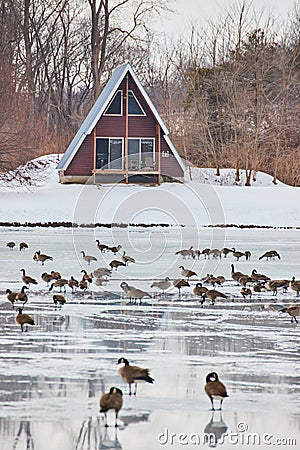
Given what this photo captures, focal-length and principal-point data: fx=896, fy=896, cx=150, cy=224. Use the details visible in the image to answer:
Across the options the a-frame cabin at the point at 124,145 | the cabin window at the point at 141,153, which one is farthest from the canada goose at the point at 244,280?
the cabin window at the point at 141,153

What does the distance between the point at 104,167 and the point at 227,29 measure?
416 inches

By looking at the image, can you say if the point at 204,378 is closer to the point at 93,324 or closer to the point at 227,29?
the point at 93,324

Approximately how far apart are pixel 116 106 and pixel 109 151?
7.12 feet

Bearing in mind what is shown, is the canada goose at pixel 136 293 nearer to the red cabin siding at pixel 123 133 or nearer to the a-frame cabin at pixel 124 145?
the a-frame cabin at pixel 124 145

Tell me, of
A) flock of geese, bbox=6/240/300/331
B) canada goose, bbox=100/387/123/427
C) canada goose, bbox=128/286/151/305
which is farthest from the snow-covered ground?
canada goose, bbox=100/387/123/427

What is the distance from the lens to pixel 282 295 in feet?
51.8

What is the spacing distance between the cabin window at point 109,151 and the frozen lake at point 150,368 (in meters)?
24.4

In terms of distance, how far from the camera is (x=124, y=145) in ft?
139

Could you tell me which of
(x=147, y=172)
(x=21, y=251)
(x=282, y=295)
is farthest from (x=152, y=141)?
(x=282, y=295)

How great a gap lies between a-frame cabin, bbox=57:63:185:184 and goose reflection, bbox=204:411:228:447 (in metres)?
34.1

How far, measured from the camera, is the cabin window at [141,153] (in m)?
42.4

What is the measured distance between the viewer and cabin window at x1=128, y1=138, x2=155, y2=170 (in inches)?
1670

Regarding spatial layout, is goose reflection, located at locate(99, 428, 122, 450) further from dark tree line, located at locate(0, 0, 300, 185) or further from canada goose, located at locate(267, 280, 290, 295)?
dark tree line, located at locate(0, 0, 300, 185)

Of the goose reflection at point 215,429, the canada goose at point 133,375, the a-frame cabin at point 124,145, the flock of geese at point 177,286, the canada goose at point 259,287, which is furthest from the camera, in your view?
the a-frame cabin at point 124,145
